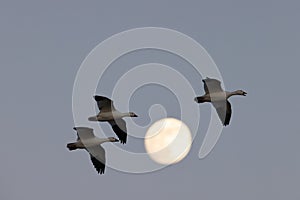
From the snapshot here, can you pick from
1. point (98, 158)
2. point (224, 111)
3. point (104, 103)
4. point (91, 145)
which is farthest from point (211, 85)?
point (98, 158)

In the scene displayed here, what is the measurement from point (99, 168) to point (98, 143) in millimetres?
1688

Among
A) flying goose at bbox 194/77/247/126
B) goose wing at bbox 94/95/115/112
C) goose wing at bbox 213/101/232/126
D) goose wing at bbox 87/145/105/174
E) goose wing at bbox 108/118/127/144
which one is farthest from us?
goose wing at bbox 108/118/127/144

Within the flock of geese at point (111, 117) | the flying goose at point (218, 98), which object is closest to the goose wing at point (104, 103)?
the flock of geese at point (111, 117)

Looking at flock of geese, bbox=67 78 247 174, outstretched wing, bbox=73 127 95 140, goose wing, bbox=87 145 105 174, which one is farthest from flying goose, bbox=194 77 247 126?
goose wing, bbox=87 145 105 174

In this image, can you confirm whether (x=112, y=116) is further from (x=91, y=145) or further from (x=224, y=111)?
(x=224, y=111)

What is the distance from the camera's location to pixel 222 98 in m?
71.1

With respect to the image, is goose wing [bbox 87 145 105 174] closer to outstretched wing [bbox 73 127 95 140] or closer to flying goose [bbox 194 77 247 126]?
outstretched wing [bbox 73 127 95 140]

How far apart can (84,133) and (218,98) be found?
9.11 metres

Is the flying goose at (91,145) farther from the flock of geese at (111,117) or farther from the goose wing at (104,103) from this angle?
the goose wing at (104,103)

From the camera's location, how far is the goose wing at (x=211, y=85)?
6975 centimetres

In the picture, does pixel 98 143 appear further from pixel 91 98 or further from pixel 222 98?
pixel 222 98

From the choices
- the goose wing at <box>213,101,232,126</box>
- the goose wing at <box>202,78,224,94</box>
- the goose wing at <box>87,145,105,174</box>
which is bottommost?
the goose wing at <box>87,145,105,174</box>

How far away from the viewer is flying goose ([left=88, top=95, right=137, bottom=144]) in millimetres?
70375

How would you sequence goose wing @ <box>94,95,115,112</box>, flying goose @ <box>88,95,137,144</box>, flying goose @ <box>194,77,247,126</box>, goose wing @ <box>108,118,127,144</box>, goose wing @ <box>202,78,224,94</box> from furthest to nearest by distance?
goose wing @ <box>108,118,127,144</box>
flying goose @ <box>88,95,137,144</box>
goose wing @ <box>94,95,115,112</box>
flying goose @ <box>194,77,247,126</box>
goose wing @ <box>202,78,224,94</box>
